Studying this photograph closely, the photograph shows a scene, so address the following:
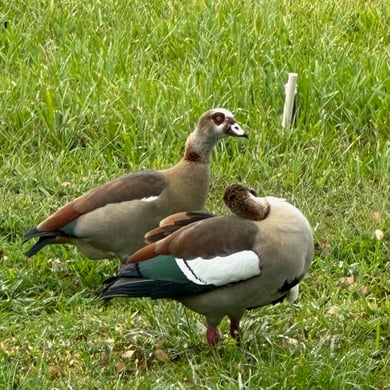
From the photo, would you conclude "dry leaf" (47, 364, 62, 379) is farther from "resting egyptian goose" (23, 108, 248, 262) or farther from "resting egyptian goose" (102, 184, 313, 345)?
"resting egyptian goose" (23, 108, 248, 262)

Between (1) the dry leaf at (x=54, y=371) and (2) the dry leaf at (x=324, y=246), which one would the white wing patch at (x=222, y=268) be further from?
(2) the dry leaf at (x=324, y=246)

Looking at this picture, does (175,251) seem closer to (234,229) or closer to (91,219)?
(234,229)

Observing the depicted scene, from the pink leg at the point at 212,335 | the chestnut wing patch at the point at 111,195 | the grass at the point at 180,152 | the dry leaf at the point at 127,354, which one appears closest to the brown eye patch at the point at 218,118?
the chestnut wing patch at the point at 111,195

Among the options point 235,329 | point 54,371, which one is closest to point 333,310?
point 235,329

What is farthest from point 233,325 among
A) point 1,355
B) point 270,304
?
point 1,355

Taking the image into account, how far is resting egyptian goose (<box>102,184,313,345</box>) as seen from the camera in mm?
5855

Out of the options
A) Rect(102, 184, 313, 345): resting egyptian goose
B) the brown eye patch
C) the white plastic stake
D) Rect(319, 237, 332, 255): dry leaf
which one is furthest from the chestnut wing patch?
the white plastic stake

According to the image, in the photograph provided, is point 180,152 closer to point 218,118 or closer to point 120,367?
point 218,118

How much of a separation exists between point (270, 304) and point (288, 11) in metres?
4.30

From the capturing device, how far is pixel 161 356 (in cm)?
603

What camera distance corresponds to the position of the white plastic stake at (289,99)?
8362 millimetres

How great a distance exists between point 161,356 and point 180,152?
2580 millimetres

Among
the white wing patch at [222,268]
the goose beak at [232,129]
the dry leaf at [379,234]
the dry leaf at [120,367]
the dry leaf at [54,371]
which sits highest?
the goose beak at [232,129]

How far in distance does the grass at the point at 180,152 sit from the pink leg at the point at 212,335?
0.06 metres
